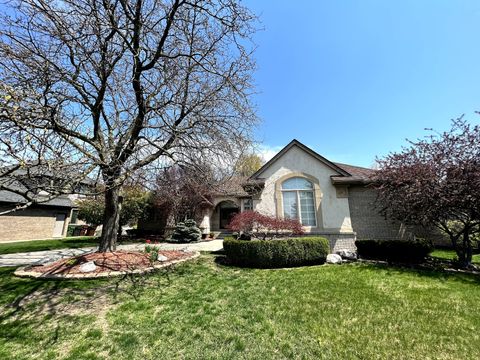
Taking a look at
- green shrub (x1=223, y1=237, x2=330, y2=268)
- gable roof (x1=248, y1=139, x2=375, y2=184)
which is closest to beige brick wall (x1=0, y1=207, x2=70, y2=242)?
gable roof (x1=248, y1=139, x2=375, y2=184)

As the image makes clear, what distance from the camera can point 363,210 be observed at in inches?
509

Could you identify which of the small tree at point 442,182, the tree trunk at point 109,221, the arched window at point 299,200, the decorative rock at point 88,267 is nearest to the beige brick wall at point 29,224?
the tree trunk at point 109,221

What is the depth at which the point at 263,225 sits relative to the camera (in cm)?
1068

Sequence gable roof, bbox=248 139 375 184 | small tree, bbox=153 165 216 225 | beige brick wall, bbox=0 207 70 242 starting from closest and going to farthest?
gable roof, bbox=248 139 375 184 < small tree, bbox=153 165 216 225 < beige brick wall, bbox=0 207 70 242

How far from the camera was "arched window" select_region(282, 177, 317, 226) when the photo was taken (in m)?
12.9

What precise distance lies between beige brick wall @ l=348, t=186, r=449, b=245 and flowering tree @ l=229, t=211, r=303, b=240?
4291 millimetres

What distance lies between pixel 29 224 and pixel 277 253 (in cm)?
2561

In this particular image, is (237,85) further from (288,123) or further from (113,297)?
(113,297)

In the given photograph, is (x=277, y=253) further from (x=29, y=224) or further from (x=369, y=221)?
(x=29, y=224)

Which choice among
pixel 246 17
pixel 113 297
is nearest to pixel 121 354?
pixel 113 297

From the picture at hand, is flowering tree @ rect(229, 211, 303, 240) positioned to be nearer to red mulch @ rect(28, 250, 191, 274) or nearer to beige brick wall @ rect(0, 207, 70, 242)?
red mulch @ rect(28, 250, 191, 274)

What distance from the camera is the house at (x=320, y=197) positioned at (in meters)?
12.4

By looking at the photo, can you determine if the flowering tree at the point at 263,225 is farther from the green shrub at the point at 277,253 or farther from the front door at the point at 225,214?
the front door at the point at 225,214

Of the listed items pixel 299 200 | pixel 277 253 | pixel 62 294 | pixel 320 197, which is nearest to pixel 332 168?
pixel 320 197
